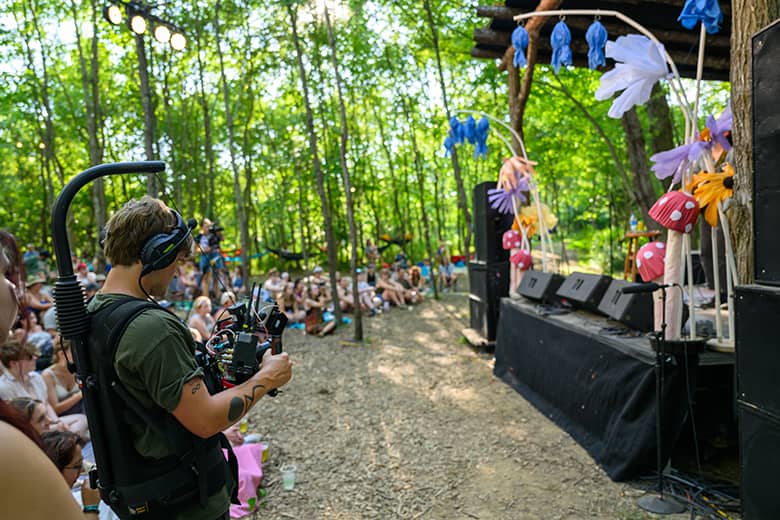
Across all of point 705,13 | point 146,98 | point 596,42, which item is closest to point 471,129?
point 596,42

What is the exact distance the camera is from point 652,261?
148 inches

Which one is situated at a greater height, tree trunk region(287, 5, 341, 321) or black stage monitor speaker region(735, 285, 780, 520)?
tree trunk region(287, 5, 341, 321)

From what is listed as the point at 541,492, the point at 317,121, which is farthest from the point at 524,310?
the point at 317,121

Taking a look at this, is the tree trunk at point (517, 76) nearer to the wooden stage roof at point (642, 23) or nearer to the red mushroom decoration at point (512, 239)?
the wooden stage roof at point (642, 23)

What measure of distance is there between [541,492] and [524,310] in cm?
257

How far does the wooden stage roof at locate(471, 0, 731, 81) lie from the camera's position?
5824mm

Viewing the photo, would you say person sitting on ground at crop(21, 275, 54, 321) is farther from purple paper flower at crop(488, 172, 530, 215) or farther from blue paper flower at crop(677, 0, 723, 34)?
blue paper flower at crop(677, 0, 723, 34)

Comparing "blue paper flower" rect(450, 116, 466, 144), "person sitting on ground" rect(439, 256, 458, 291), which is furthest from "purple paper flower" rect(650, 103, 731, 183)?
"person sitting on ground" rect(439, 256, 458, 291)

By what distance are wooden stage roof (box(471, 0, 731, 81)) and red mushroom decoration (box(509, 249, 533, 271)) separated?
279 centimetres

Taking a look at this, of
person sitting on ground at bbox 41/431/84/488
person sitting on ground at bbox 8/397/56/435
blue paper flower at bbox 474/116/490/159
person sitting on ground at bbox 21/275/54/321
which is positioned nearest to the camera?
person sitting on ground at bbox 41/431/84/488

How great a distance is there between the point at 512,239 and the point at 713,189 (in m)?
3.74

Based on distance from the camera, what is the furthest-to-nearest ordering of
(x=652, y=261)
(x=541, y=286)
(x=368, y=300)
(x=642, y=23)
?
1. (x=368, y=300)
2. (x=642, y=23)
3. (x=541, y=286)
4. (x=652, y=261)

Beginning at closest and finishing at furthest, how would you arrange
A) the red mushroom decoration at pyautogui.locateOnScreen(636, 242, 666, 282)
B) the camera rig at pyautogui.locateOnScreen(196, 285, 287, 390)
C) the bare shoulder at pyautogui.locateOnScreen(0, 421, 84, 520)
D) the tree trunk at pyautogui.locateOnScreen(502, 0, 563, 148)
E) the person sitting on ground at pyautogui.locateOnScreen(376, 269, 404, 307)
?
the bare shoulder at pyautogui.locateOnScreen(0, 421, 84, 520)
the camera rig at pyautogui.locateOnScreen(196, 285, 287, 390)
the red mushroom decoration at pyautogui.locateOnScreen(636, 242, 666, 282)
the tree trunk at pyautogui.locateOnScreen(502, 0, 563, 148)
the person sitting on ground at pyautogui.locateOnScreen(376, 269, 404, 307)

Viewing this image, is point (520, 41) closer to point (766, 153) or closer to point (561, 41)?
point (561, 41)
